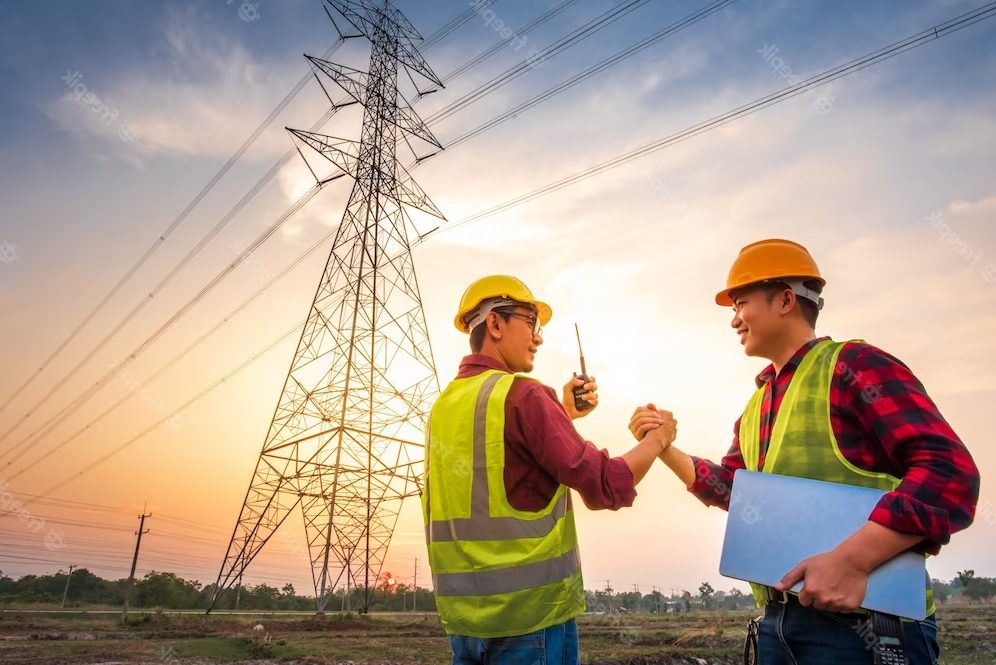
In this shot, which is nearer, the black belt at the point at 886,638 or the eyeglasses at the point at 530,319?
the black belt at the point at 886,638

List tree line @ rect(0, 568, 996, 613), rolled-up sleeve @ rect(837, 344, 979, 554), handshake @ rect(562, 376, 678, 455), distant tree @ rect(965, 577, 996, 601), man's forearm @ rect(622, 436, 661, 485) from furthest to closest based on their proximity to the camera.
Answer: distant tree @ rect(965, 577, 996, 601), tree line @ rect(0, 568, 996, 613), handshake @ rect(562, 376, 678, 455), man's forearm @ rect(622, 436, 661, 485), rolled-up sleeve @ rect(837, 344, 979, 554)

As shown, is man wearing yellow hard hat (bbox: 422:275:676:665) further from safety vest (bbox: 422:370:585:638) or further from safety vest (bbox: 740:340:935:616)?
safety vest (bbox: 740:340:935:616)

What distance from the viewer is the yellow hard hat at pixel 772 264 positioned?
2205mm

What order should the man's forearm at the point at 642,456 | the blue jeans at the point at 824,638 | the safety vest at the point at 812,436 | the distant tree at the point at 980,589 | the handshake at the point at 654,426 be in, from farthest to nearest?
the distant tree at the point at 980,589
the handshake at the point at 654,426
the man's forearm at the point at 642,456
the safety vest at the point at 812,436
the blue jeans at the point at 824,638

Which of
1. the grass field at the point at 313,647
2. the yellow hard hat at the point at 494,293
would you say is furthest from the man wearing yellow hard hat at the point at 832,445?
the grass field at the point at 313,647

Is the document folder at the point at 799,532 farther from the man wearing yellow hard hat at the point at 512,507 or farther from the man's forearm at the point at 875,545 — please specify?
the man wearing yellow hard hat at the point at 512,507

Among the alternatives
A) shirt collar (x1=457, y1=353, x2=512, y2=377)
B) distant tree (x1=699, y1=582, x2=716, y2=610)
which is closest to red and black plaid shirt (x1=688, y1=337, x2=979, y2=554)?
shirt collar (x1=457, y1=353, x2=512, y2=377)

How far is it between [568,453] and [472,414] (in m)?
0.43

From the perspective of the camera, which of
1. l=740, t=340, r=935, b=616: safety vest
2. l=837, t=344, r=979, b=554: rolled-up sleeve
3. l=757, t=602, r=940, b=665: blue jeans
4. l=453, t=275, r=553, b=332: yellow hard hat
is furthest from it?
l=453, t=275, r=553, b=332: yellow hard hat

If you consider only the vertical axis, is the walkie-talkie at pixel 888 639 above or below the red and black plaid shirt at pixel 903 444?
below

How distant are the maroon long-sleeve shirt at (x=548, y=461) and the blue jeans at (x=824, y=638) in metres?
0.61

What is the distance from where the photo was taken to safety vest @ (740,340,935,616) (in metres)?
1.82

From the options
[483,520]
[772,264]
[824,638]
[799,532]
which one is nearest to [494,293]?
[483,520]

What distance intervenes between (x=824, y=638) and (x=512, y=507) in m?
1.07
